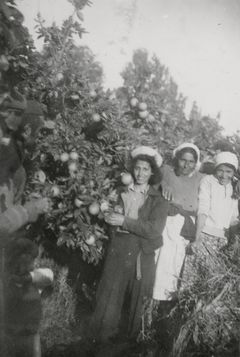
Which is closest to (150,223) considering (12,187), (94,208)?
(94,208)

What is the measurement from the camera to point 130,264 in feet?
10.3

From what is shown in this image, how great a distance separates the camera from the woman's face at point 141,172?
10.8ft

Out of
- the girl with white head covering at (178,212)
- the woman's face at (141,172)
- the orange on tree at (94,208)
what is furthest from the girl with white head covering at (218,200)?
the orange on tree at (94,208)

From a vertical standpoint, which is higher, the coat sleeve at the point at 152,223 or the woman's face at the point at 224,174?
the woman's face at the point at 224,174

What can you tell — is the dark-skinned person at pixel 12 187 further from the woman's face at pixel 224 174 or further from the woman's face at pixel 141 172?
the woman's face at pixel 224 174

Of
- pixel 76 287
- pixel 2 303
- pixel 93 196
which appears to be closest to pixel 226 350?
pixel 2 303

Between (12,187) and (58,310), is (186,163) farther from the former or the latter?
(58,310)

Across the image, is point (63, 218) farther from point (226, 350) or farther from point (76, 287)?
point (226, 350)

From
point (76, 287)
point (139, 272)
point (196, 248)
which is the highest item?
point (196, 248)

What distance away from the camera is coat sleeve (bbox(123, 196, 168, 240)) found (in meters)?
3.05

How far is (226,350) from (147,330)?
977mm

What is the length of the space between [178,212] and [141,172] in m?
0.62

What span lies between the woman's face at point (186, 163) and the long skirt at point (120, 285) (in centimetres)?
95

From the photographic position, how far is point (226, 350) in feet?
6.00
